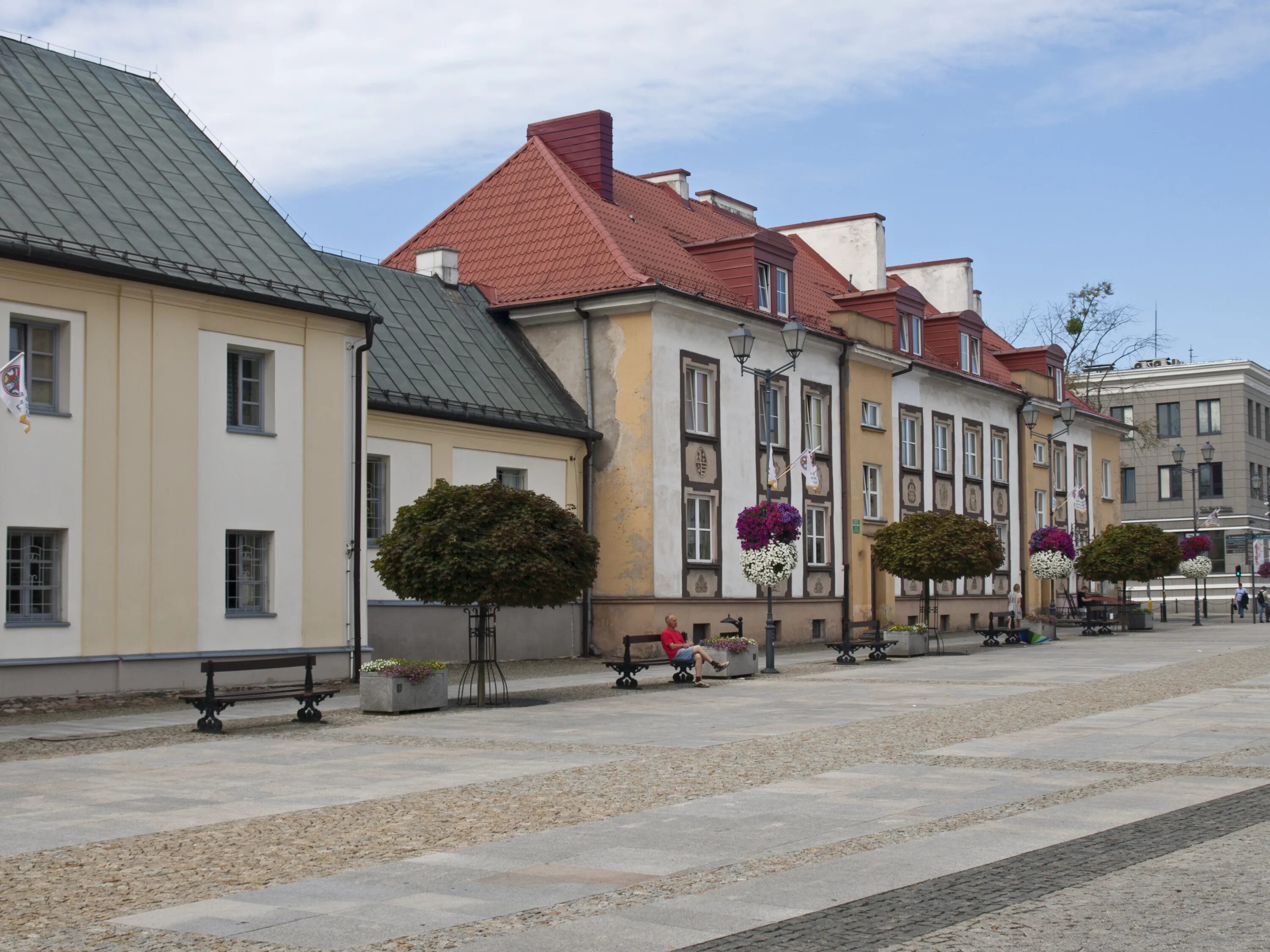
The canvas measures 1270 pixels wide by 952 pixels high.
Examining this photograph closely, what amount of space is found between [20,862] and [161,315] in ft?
48.5

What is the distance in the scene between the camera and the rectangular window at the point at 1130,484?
90688 mm

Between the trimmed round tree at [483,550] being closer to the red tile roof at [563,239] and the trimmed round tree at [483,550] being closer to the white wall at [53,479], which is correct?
the white wall at [53,479]

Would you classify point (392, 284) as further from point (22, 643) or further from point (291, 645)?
point (22, 643)

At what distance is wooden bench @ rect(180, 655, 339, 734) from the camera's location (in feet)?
58.4

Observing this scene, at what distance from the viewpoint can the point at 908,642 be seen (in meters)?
33.8

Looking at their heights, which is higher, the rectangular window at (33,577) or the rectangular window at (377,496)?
the rectangular window at (377,496)

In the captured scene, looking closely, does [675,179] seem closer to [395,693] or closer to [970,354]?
[970,354]

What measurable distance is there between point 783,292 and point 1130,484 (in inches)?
2285

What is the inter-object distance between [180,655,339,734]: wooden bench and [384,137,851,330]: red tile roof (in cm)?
1650

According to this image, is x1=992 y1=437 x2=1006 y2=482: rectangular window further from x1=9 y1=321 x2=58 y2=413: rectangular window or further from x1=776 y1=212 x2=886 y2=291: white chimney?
x1=9 y1=321 x2=58 y2=413: rectangular window

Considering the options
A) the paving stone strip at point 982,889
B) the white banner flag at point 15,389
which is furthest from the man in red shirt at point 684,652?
the paving stone strip at point 982,889

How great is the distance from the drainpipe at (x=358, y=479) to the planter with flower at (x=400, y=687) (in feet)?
19.3

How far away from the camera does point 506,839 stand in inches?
400

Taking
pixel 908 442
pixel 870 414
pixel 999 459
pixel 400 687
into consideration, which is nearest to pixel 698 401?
pixel 870 414
